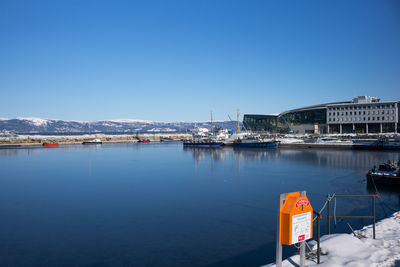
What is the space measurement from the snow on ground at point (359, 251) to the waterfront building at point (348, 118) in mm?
73702

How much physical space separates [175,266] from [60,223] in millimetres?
6916

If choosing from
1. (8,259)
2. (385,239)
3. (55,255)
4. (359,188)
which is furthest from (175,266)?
(359,188)

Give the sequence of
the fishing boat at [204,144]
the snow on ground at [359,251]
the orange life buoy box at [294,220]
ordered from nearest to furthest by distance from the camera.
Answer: the orange life buoy box at [294,220] → the snow on ground at [359,251] → the fishing boat at [204,144]

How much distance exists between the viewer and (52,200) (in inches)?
696

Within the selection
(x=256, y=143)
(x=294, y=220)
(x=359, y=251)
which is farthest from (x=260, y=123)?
(x=294, y=220)

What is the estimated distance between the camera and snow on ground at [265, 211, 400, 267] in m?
6.39

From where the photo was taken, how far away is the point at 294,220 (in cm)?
555

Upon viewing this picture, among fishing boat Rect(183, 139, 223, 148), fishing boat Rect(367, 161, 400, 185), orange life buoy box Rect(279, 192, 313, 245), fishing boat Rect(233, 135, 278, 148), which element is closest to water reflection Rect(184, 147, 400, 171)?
fishing boat Rect(367, 161, 400, 185)

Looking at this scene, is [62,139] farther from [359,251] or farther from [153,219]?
[359,251]

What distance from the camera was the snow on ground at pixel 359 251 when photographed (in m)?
6.39

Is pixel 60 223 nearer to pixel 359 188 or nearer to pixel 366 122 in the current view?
pixel 359 188

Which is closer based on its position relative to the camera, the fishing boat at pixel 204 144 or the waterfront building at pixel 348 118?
the waterfront building at pixel 348 118

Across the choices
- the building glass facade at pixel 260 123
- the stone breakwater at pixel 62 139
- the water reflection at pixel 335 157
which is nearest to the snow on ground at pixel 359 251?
the water reflection at pixel 335 157

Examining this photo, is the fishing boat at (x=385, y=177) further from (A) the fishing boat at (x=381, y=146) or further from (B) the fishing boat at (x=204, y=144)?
(B) the fishing boat at (x=204, y=144)
